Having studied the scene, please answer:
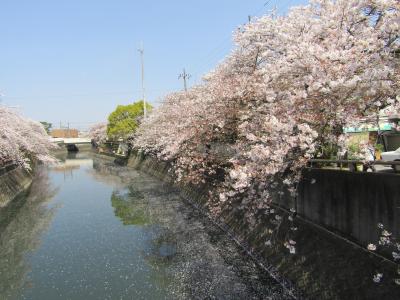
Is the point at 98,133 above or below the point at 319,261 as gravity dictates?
above

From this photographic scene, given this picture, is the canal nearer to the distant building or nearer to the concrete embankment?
the concrete embankment

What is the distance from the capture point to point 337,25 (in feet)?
38.9

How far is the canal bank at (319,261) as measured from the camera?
31.1 feet

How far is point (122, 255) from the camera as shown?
56.7 feet

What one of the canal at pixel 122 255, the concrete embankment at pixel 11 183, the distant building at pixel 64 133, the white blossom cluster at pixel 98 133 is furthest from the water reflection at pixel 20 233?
the distant building at pixel 64 133

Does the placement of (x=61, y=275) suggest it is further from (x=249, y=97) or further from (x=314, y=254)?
(x=249, y=97)

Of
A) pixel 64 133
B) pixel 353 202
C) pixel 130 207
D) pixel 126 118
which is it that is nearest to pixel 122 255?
pixel 353 202

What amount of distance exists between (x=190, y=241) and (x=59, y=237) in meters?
7.16

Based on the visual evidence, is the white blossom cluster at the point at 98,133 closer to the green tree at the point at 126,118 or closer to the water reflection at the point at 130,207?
the green tree at the point at 126,118

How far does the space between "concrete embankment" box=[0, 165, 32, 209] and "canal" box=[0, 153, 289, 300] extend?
1.04m

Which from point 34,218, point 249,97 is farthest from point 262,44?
point 34,218

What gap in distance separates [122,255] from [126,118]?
50.9 meters

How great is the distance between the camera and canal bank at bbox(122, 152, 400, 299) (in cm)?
948

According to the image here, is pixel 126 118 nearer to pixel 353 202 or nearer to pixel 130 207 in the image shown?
pixel 130 207
